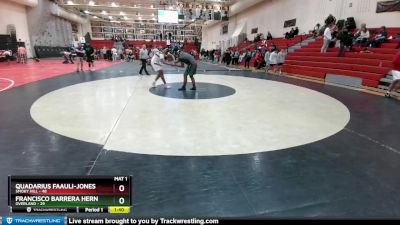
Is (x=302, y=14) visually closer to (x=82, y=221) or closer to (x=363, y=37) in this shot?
(x=363, y=37)

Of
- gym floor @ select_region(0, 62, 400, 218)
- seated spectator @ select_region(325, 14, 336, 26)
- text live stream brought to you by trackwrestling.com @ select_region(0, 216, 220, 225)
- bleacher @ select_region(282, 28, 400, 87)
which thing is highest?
seated spectator @ select_region(325, 14, 336, 26)

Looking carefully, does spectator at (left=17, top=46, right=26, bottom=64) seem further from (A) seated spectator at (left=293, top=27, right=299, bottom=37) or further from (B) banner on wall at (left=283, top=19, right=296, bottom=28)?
(B) banner on wall at (left=283, top=19, right=296, bottom=28)

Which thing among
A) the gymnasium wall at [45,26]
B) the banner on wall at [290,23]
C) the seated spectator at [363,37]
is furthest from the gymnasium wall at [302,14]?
the gymnasium wall at [45,26]

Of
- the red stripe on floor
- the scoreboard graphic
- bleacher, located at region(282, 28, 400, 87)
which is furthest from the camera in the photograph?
the red stripe on floor

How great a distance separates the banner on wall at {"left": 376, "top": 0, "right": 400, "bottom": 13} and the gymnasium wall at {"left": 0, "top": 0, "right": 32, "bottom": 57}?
27.2 meters

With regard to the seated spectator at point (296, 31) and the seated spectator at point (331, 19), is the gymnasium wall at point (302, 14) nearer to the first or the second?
the seated spectator at point (296, 31)

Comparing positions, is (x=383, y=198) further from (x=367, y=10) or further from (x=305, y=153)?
(x=367, y=10)

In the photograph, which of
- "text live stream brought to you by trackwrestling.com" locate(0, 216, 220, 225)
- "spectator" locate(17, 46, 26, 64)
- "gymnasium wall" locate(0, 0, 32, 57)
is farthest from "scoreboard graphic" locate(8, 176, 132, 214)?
"gymnasium wall" locate(0, 0, 32, 57)

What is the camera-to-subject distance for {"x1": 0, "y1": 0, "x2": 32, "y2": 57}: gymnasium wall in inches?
865

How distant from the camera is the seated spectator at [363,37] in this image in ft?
38.5

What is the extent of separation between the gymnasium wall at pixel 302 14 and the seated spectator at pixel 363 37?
1238 mm

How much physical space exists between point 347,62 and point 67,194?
40.8 feet

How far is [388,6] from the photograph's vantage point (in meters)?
12.1

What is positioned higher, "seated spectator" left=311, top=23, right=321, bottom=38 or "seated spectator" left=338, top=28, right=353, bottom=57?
"seated spectator" left=311, top=23, right=321, bottom=38
